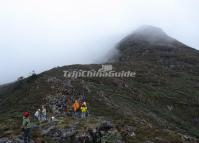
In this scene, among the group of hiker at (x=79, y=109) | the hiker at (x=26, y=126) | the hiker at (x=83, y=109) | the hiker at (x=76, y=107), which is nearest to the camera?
the hiker at (x=26, y=126)

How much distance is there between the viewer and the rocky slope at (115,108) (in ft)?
181

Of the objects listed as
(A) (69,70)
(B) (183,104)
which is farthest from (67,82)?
(B) (183,104)

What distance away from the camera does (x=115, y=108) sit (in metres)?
101

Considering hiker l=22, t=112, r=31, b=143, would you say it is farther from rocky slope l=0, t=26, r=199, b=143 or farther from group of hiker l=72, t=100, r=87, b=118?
group of hiker l=72, t=100, r=87, b=118

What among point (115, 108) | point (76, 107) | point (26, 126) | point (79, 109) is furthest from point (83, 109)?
point (115, 108)

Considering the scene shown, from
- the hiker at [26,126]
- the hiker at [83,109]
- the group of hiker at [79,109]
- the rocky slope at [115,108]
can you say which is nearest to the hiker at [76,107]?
the group of hiker at [79,109]

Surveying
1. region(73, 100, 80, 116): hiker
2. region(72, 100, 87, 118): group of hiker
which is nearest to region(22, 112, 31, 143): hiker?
region(72, 100, 87, 118): group of hiker

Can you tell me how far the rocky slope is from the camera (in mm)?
55219

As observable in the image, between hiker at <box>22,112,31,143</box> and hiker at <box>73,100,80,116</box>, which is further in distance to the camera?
hiker at <box>73,100,80,116</box>

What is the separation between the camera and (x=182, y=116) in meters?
134

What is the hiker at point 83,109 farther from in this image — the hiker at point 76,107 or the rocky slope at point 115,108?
the rocky slope at point 115,108

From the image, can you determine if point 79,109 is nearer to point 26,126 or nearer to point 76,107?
point 76,107

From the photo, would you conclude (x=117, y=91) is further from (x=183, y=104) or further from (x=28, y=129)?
(x=28, y=129)

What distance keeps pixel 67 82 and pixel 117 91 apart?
63.0 feet
